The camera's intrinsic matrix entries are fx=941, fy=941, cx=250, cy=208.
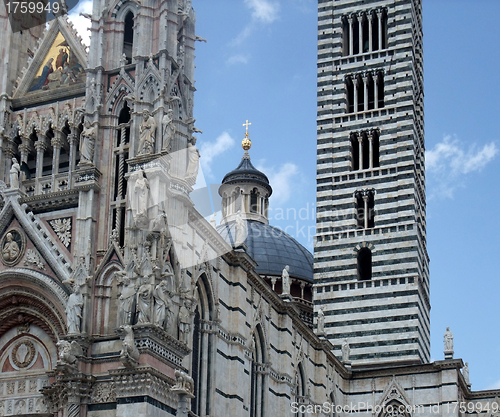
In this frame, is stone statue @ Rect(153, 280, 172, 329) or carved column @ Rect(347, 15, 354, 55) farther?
carved column @ Rect(347, 15, 354, 55)

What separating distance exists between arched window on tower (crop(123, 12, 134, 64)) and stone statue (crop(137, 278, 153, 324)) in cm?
747

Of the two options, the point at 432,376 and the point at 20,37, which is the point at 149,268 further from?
the point at 432,376

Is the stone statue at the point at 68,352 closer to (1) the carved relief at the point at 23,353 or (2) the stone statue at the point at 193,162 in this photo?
(1) the carved relief at the point at 23,353

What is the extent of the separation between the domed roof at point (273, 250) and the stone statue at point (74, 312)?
2506 cm

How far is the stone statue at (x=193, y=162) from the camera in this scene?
78.3 ft

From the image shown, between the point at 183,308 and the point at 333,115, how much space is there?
23.6 meters

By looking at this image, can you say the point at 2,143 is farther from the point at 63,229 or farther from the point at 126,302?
the point at 126,302

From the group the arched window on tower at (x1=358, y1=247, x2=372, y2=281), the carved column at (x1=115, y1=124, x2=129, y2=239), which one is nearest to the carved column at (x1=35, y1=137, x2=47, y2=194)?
the carved column at (x1=115, y1=124, x2=129, y2=239)

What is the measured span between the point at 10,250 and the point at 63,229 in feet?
5.01

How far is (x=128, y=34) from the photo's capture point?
26156mm

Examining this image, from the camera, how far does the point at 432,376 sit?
1511 inches

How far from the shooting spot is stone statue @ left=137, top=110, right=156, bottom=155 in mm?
23281

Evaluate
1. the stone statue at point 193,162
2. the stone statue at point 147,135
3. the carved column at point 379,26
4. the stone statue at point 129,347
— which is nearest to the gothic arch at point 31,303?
the stone statue at point 129,347

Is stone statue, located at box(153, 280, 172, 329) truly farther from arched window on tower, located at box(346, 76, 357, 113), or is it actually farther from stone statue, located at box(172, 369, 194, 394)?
arched window on tower, located at box(346, 76, 357, 113)
